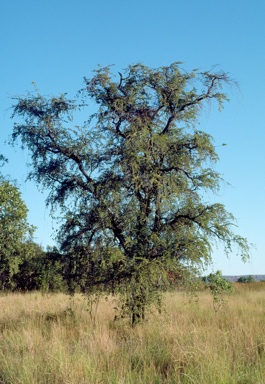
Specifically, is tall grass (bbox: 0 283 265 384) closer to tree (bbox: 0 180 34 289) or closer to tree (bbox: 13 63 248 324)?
tree (bbox: 13 63 248 324)

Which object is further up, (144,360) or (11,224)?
(11,224)

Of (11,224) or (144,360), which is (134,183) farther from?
(11,224)

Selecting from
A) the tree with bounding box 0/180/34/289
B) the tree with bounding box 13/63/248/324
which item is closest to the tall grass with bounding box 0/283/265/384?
the tree with bounding box 13/63/248/324

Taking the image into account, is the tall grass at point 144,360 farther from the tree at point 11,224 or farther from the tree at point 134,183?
the tree at point 11,224

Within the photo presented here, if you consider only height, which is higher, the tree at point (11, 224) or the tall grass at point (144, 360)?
the tree at point (11, 224)

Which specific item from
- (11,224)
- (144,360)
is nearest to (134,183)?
(144,360)

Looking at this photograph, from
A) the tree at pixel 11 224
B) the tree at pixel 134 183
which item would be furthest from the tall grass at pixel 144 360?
the tree at pixel 11 224

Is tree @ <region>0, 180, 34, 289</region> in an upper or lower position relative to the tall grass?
upper

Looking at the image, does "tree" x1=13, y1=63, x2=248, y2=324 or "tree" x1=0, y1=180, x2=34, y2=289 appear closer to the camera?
"tree" x1=13, y1=63, x2=248, y2=324

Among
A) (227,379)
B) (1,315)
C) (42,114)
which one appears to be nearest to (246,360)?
(227,379)

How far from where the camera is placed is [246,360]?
30.6ft

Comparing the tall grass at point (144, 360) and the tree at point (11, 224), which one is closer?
the tall grass at point (144, 360)

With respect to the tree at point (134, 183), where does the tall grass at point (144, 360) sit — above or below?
below

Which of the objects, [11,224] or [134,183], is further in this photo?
[11,224]
